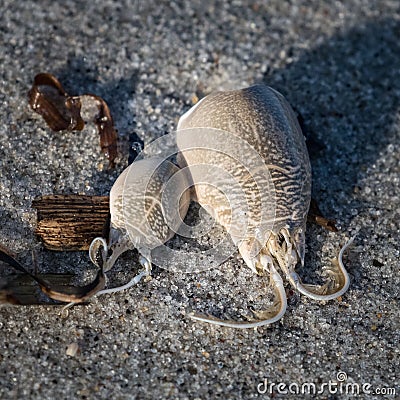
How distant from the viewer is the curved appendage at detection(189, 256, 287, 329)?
2961 millimetres

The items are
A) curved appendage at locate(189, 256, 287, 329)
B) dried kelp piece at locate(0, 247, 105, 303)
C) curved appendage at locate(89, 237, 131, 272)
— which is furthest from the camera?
curved appendage at locate(89, 237, 131, 272)

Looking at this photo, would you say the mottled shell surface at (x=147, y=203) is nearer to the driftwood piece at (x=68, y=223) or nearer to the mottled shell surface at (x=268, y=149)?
the driftwood piece at (x=68, y=223)

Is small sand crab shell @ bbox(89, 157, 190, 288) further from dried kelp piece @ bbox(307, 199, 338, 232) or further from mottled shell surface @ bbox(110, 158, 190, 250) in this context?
dried kelp piece @ bbox(307, 199, 338, 232)

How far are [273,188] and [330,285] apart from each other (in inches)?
26.5

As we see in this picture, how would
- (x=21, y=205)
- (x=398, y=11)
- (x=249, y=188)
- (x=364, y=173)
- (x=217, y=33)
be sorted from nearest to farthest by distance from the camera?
(x=249, y=188), (x=21, y=205), (x=364, y=173), (x=217, y=33), (x=398, y=11)

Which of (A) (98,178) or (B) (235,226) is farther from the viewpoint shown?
(A) (98,178)

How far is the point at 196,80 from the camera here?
4199mm

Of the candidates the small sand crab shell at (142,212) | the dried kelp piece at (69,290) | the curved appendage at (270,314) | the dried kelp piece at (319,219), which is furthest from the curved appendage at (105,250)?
the dried kelp piece at (319,219)

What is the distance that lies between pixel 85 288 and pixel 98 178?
3.02ft

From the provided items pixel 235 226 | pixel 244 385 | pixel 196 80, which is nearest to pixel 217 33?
pixel 196 80

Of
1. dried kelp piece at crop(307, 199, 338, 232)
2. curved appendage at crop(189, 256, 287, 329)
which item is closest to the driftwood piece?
curved appendage at crop(189, 256, 287, 329)

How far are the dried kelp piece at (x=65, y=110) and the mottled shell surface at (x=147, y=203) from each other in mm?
589

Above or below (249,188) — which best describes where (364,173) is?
below

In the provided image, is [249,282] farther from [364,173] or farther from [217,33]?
[217,33]
